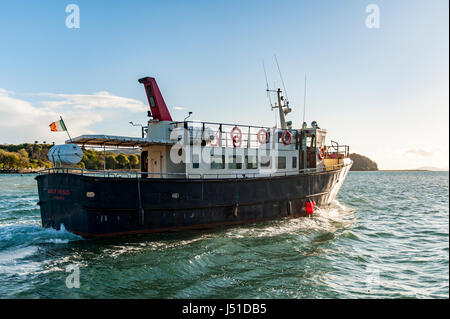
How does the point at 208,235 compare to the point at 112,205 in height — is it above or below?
below

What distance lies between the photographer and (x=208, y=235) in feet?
43.4

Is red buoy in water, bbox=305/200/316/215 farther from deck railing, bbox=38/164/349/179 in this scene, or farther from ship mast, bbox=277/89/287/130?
ship mast, bbox=277/89/287/130

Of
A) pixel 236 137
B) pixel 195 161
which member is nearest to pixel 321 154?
pixel 236 137

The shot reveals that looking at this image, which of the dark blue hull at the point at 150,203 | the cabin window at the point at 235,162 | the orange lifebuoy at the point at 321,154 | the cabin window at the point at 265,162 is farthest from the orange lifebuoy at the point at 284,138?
the cabin window at the point at 235,162

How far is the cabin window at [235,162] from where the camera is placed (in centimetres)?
1600

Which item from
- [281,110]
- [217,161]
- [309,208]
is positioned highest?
[281,110]

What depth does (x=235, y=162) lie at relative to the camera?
16172 millimetres

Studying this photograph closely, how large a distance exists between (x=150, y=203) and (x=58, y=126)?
15.7 ft

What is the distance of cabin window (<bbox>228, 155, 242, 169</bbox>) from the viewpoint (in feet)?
52.5

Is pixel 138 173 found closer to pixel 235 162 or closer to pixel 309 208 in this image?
pixel 235 162

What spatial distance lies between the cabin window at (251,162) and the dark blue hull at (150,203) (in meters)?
1.43
